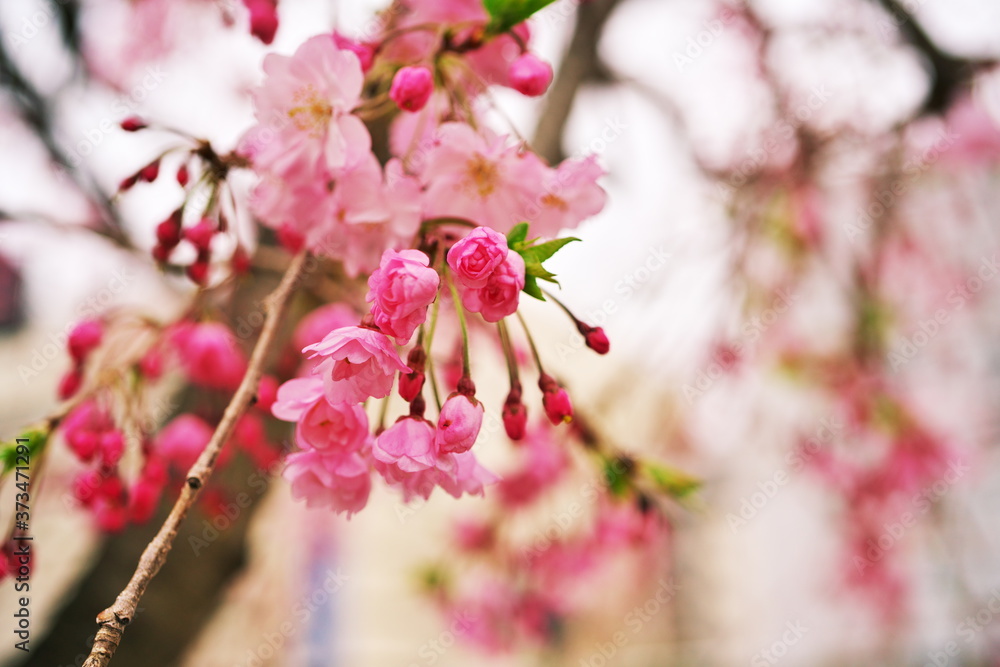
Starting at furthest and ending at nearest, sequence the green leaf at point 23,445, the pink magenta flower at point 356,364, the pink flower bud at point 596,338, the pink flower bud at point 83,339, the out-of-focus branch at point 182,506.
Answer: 1. the pink flower bud at point 83,339
2. the green leaf at point 23,445
3. the pink flower bud at point 596,338
4. the pink magenta flower at point 356,364
5. the out-of-focus branch at point 182,506

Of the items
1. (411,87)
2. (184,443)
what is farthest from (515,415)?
(184,443)

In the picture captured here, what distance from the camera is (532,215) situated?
752 mm

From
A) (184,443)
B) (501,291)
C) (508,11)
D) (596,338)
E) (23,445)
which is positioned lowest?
(184,443)

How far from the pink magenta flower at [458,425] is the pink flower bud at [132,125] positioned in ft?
1.73

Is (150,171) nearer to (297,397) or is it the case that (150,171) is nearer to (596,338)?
(297,397)

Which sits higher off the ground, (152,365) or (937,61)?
(937,61)

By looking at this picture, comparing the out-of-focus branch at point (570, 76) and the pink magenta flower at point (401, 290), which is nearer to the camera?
the pink magenta flower at point (401, 290)

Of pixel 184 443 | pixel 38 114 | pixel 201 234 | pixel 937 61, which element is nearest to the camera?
pixel 201 234

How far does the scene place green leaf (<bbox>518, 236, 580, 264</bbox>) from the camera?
55 centimetres

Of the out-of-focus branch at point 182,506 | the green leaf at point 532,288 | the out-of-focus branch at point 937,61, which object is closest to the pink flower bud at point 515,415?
the green leaf at point 532,288

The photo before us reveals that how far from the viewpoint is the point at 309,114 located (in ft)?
2.33

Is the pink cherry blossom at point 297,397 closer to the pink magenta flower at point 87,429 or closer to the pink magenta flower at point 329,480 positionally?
the pink magenta flower at point 329,480

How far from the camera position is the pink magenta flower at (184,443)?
1131 millimetres

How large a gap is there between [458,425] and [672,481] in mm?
597
